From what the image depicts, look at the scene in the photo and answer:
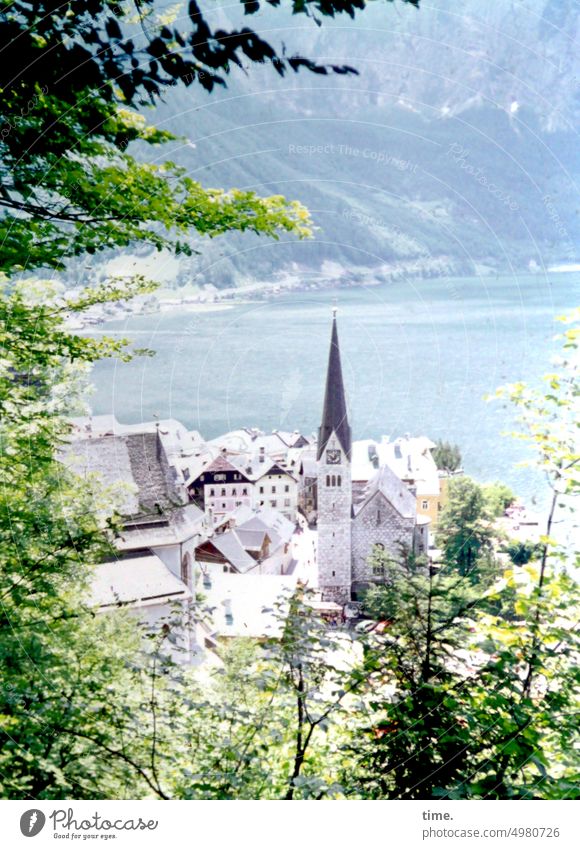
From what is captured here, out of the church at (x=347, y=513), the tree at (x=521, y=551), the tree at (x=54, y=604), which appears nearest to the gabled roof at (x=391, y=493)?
the church at (x=347, y=513)

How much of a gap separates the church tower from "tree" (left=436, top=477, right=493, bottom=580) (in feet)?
0.77

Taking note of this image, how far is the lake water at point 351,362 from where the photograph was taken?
160 cm

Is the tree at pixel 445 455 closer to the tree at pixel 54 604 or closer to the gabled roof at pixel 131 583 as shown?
the gabled roof at pixel 131 583

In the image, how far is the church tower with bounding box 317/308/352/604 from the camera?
156 cm

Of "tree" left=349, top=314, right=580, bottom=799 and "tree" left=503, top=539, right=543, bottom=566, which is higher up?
"tree" left=503, top=539, right=543, bottom=566

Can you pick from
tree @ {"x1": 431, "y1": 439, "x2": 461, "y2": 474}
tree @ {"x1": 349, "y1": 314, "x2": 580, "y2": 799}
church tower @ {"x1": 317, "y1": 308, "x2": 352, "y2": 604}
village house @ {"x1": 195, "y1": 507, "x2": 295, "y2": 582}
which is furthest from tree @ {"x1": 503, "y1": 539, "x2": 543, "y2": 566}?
village house @ {"x1": 195, "y1": 507, "x2": 295, "y2": 582}

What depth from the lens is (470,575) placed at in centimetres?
163

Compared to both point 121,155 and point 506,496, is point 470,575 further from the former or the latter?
point 121,155

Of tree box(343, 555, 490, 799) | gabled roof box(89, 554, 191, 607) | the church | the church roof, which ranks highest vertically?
the church roof

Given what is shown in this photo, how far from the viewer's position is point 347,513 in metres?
1.57

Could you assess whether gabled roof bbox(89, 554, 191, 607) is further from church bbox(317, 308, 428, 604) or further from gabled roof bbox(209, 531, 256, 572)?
church bbox(317, 308, 428, 604)

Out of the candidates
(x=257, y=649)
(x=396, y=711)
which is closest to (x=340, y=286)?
(x=257, y=649)

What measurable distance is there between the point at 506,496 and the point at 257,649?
0.71 meters

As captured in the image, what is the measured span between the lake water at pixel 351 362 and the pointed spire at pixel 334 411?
0.02 m
